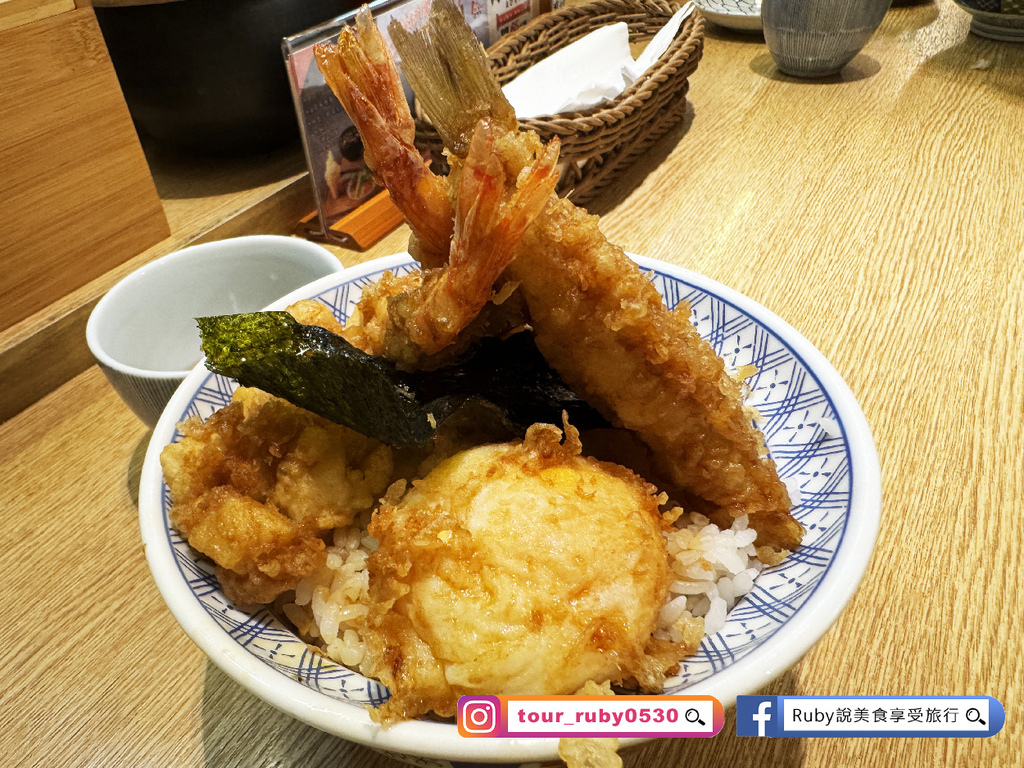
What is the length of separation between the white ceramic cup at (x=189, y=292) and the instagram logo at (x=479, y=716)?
112 cm

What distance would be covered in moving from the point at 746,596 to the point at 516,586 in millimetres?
391

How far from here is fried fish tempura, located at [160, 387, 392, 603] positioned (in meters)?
1.05

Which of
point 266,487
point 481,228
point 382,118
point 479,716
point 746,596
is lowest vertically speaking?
point 746,596

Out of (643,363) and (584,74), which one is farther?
(584,74)

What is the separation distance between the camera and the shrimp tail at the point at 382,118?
104 cm

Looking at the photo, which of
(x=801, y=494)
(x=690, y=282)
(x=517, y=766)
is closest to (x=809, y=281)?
(x=690, y=282)

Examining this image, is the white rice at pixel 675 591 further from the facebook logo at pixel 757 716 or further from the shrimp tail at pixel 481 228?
the shrimp tail at pixel 481 228

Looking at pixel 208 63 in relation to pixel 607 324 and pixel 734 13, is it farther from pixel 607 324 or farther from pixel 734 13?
pixel 734 13

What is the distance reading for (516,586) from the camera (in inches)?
36.6

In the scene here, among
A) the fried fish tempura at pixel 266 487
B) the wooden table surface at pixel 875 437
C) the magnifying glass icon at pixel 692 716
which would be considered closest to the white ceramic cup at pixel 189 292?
the wooden table surface at pixel 875 437

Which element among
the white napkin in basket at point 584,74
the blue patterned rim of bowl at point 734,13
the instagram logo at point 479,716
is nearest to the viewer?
the instagram logo at point 479,716

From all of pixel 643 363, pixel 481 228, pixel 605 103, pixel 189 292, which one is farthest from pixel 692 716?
pixel 605 103

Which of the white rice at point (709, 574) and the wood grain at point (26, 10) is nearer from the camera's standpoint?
the white rice at point (709, 574)

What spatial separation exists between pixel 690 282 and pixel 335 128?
127 centimetres
